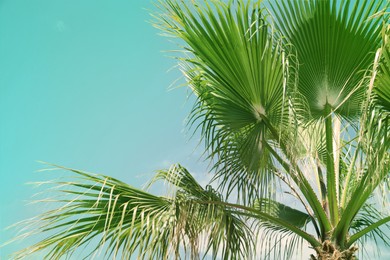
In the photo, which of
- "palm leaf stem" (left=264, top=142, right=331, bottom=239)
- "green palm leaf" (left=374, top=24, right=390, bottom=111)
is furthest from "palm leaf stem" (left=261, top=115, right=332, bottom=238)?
"green palm leaf" (left=374, top=24, right=390, bottom=111)

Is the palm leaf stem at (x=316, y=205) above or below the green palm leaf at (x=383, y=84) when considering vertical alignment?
below

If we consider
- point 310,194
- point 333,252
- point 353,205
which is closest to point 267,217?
point 310,194

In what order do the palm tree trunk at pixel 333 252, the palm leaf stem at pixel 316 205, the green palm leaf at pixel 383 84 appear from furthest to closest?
the palm leaf stem at pixel 316 205, the palm tree trunk at pixel 333 252, the green palm leaf at pixel 383 84

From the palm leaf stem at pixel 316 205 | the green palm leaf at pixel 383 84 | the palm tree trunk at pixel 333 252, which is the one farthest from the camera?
the palm leaf stem at pixel 316 205

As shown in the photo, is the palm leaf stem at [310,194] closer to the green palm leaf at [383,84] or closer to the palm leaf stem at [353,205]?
the palm leaf stem at [353,205]

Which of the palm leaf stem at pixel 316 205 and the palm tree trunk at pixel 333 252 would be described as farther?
the palm leaf stem at pixel 316 205

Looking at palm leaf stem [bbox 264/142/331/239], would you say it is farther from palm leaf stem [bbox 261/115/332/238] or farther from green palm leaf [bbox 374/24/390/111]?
green palm leaf [bbox 374/24/390/111]

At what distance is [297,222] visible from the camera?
16.9 feet

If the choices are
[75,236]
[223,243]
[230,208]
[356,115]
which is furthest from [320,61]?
[75,236]

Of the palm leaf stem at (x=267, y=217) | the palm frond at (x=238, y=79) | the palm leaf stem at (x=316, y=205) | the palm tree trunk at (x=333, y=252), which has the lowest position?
Result: the palm tree trunk at (x=333, y=252)

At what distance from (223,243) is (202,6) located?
1.75m

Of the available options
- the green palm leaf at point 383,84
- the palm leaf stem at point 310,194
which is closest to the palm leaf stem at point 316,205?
the palm leaf stem at point 310,194

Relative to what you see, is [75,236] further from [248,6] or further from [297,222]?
[297,222]

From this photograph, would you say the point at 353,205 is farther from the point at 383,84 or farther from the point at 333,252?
the point at 383,84
